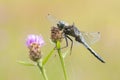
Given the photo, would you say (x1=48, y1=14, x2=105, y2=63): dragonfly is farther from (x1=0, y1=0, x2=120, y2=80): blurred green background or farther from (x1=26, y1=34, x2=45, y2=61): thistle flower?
(x1=0, y1=0, x2=120, y2=80): blurred green background

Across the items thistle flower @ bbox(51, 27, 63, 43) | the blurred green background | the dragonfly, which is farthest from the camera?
the blurred green background

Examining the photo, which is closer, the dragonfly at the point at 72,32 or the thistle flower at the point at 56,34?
the thistle flower at the point at 56,34

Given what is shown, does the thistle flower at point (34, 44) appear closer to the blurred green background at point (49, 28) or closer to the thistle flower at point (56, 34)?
the thistle flower at point (56, 34)

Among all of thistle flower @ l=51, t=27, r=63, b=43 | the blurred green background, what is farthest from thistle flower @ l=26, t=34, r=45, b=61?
the blurred green background

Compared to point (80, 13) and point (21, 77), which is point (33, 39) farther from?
point (80, 13)

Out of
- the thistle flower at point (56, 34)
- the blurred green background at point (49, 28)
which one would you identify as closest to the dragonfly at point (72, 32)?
the thistle flower at point (56, 34)

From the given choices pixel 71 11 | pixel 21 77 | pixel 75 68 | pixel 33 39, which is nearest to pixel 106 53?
pixel 75 68
